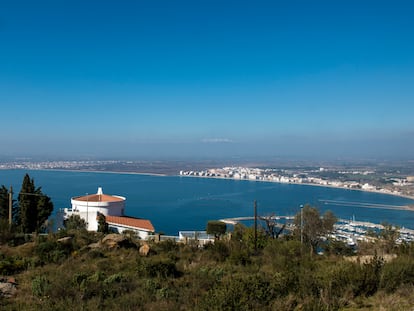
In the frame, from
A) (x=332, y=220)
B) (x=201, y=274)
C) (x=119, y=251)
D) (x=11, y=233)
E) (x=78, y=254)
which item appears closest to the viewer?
(x=201, y=274)

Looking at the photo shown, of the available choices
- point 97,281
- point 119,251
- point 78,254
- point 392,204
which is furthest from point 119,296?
point 392,204

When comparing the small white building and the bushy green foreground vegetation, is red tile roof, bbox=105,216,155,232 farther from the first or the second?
the bushy green foreground vegetation

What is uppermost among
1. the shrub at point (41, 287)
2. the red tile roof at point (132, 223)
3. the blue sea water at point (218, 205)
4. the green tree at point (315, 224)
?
the shrub at point (41, 287)

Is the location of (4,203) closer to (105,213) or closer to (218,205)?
(105,213)

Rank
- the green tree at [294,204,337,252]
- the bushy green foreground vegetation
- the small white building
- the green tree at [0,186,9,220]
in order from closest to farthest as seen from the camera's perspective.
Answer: the bushy green foreground vegetation → the green tree at [294,204,337,252] → the green tree at [0,186,9,220] → the small white building

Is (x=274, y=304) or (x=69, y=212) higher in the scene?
(x=274, y=304)

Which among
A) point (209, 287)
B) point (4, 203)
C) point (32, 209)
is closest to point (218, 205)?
point (32, 209)

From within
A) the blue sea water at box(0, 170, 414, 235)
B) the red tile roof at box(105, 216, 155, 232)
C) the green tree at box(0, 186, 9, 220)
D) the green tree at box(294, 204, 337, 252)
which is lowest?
the blue sea water at box(0, 170, 414, 235)

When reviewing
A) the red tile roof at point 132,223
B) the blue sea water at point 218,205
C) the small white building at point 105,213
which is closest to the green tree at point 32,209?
the small white building at point 105,213

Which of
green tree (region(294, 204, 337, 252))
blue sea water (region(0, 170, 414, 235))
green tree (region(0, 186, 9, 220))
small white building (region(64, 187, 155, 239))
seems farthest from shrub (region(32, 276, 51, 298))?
blue sea water (region(0, 170, 414, 235))

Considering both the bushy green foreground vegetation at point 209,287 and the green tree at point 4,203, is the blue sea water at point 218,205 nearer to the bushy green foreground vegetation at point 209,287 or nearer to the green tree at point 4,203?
the green tree at point 4,203

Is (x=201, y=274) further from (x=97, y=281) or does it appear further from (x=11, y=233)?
(x=11, y=233)
